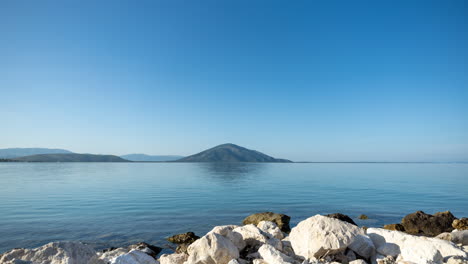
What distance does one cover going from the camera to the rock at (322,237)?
28.8ft

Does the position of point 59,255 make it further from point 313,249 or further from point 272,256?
point 313,249

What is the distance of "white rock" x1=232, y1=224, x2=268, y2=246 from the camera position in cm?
1027

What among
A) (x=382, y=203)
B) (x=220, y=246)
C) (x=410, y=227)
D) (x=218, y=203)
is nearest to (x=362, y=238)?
(x=220, y=246)

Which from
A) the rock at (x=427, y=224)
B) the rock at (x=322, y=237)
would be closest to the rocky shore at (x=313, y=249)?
the rock at (x=322, y=237)

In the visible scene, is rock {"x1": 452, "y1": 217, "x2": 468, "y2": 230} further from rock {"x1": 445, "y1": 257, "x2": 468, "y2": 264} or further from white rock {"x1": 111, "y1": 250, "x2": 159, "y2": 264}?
white rock {"x1": 111, "y1": 250, "x2": 159, "y2": 264}

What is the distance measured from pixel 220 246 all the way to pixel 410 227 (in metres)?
15.8

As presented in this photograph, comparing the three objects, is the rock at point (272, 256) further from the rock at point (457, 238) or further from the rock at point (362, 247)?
the rock at point (457, 238)

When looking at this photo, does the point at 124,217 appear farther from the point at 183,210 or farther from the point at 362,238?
the point at 362,238

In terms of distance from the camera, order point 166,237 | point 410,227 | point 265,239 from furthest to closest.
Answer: point 410,227
point 166,237
point 265,239

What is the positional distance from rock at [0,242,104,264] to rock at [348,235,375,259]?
26.9 feet

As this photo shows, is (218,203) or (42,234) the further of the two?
(218,203)

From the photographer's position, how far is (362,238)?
956 cm

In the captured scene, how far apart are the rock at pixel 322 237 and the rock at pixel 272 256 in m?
0.90

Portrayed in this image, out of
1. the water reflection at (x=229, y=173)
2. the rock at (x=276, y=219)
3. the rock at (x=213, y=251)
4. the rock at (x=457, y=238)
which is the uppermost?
the rock at (x=213, y=251)
